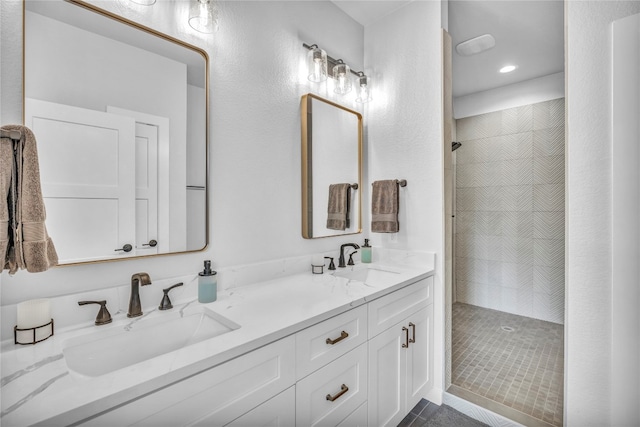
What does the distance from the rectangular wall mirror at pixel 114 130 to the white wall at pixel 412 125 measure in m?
1.26

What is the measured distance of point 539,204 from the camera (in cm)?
302

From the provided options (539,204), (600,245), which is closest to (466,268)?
(539,204)

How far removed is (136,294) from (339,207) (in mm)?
1258

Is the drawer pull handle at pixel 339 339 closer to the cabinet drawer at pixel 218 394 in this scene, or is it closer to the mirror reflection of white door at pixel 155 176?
the cabinet drawer at pixel 218 394

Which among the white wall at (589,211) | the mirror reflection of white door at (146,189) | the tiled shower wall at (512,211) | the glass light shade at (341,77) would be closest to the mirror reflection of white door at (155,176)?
the mirror reflection of white door at (146,189)

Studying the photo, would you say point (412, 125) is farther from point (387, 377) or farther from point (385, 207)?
point (387, 377)

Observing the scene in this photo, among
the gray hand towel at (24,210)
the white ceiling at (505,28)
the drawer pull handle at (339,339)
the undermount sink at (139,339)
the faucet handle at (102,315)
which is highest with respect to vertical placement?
the white ceiling at (505,28)

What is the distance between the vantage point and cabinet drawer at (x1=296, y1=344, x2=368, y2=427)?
1.03m

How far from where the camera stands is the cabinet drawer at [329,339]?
3.35 ft

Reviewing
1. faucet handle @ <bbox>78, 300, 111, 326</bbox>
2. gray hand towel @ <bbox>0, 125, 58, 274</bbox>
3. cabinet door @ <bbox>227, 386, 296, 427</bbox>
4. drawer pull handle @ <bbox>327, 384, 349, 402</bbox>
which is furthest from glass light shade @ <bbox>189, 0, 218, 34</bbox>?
drawer pull handle @ <bbox>327, 384, 349, 402</bbox>

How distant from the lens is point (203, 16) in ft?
4.06

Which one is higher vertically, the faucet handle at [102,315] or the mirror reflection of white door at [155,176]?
the mirror reflection of white door at [155,176]

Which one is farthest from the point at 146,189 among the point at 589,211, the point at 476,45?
the point at 476,45

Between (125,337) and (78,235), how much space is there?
0.38 m
